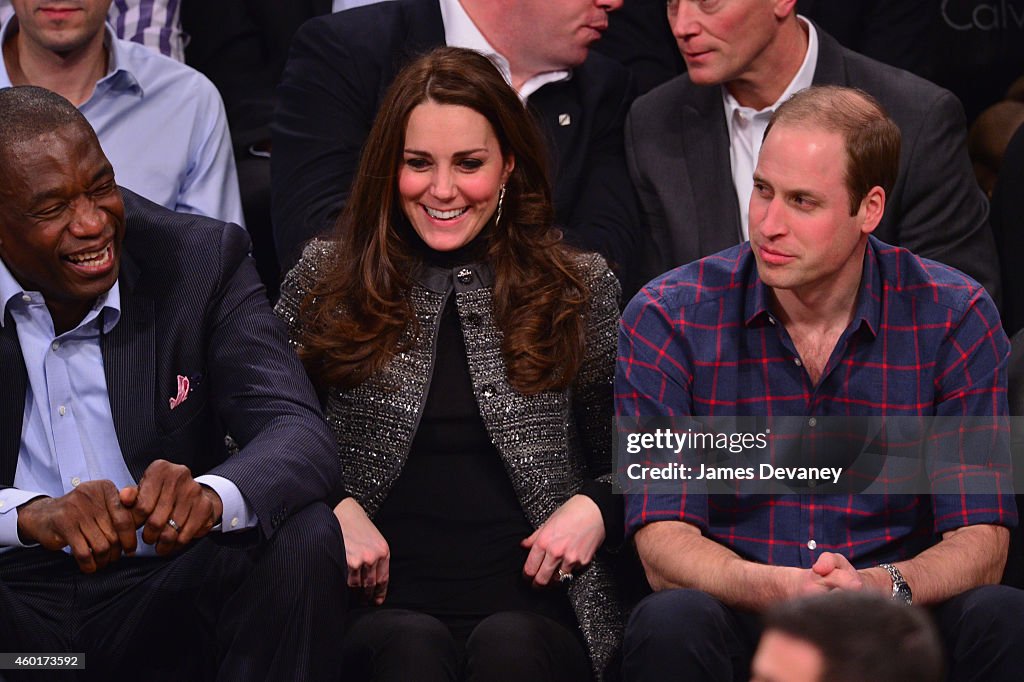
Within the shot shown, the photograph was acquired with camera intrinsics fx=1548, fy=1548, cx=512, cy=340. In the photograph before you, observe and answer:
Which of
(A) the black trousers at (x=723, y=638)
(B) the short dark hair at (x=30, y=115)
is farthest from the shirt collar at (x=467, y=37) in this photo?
(A) the black trousers at (x=723, y=638)

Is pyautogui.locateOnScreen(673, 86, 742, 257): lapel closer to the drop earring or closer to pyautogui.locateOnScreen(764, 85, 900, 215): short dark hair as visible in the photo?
the drop earring

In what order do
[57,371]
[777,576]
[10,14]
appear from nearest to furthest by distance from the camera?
1. [777,576]
2. [57,371]
3. [10,14]

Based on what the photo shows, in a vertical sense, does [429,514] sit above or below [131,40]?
below

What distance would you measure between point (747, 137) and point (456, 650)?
148 cm

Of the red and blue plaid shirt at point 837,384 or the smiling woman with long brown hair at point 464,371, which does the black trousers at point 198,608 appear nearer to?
the smiling woman with long brown hair at point 464,371

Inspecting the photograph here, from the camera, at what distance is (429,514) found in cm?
277

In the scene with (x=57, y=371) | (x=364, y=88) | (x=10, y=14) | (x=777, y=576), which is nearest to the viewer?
(x=777, y=576)

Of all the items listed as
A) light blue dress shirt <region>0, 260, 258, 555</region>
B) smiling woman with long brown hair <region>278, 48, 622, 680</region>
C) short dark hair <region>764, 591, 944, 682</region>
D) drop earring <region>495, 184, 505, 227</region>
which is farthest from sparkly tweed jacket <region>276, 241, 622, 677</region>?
short dark hair <region>764, 591, 944, 682</region>

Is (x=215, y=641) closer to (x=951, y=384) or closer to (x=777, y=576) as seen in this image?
(x=777, y=576)

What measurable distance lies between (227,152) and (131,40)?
0.48m

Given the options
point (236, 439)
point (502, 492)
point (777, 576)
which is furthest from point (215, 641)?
point (777, 576)

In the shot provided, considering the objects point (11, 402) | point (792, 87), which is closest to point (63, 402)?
point (11, 402)

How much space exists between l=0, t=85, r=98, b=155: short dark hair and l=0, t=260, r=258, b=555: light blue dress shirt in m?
0.22

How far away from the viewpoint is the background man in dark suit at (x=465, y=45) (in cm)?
339
